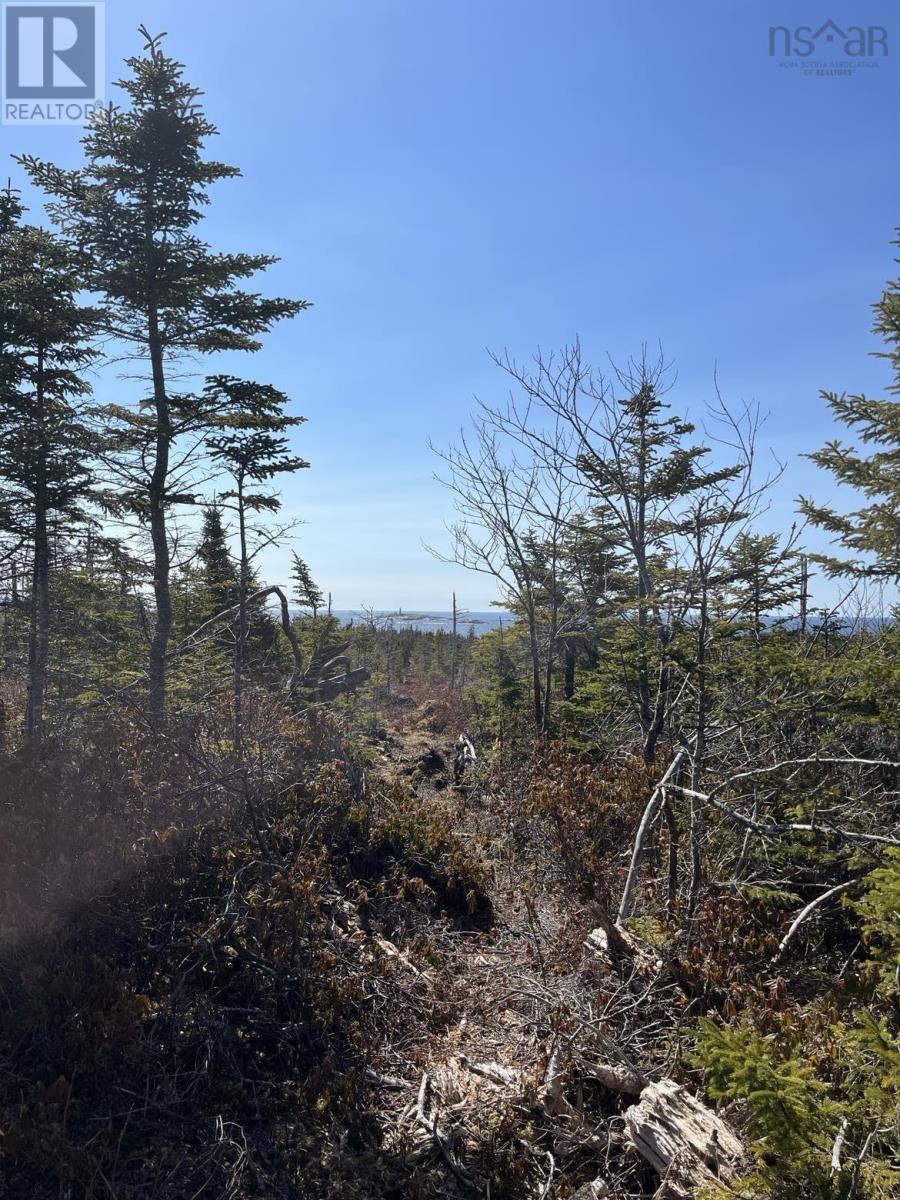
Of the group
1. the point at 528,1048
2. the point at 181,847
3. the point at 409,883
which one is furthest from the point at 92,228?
the point at 528,1048

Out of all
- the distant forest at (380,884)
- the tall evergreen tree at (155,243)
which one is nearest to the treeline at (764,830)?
the distant forest at (380,884)

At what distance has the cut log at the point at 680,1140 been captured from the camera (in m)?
3.13

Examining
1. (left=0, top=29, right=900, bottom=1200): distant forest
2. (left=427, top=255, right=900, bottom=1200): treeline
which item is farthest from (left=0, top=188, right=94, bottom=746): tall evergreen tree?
(left=427, top=255, right=900, bottom=1200): treeline

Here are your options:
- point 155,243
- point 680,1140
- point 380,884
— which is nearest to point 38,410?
point 155,243

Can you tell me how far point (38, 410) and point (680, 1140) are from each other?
1215 cm

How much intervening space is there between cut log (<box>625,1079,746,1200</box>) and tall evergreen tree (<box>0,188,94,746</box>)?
927 cm

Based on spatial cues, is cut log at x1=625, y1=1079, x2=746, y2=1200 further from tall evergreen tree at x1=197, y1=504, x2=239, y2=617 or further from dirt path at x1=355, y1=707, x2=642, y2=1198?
tall evergreen tree at x1=197, y1=504, x2=239, y2=617

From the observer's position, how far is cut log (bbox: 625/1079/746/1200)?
123 inches

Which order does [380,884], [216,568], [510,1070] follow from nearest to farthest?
[510,1070] → [380,884] → [216,568]

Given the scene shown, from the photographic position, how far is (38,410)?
35.2 ft

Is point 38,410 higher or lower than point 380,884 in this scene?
higher

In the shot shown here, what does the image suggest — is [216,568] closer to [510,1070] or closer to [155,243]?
[155,243]

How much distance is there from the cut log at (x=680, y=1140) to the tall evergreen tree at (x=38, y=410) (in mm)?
9266

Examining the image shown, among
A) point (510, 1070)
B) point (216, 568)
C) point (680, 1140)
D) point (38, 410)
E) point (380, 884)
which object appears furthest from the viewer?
point (216, 568)
